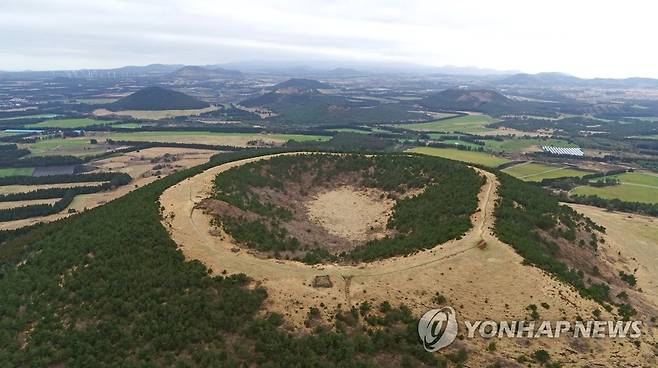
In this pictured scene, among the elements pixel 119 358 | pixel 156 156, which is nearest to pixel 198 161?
pixel 156 156

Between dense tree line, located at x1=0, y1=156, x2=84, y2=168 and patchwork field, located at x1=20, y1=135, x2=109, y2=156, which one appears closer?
dense tree line, located at x1=0, y1=156, x2=84, y2=168

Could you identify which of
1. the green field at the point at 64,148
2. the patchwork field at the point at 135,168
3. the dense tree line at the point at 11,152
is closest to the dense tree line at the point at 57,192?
the patchwork field at the point at 135,168

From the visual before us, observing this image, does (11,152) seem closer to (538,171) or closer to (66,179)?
(66,179)

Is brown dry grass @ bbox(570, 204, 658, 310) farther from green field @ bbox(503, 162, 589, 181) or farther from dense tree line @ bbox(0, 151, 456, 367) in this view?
green field @ bbox(503, 162, 589, 181)

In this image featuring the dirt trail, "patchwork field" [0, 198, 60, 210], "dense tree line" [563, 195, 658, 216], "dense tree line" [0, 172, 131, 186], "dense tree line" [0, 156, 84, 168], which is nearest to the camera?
the dirt trail

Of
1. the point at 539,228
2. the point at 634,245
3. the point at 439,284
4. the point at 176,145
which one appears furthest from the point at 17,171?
the point at 634,245

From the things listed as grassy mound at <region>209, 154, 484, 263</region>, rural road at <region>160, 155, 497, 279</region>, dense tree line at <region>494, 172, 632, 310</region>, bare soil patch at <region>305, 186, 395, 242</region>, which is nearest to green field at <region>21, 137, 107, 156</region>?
grassy mound at <region>209, 154, 484, 263</region>

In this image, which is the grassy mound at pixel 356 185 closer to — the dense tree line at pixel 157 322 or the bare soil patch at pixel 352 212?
the bare soil patch at pixel 352 212
